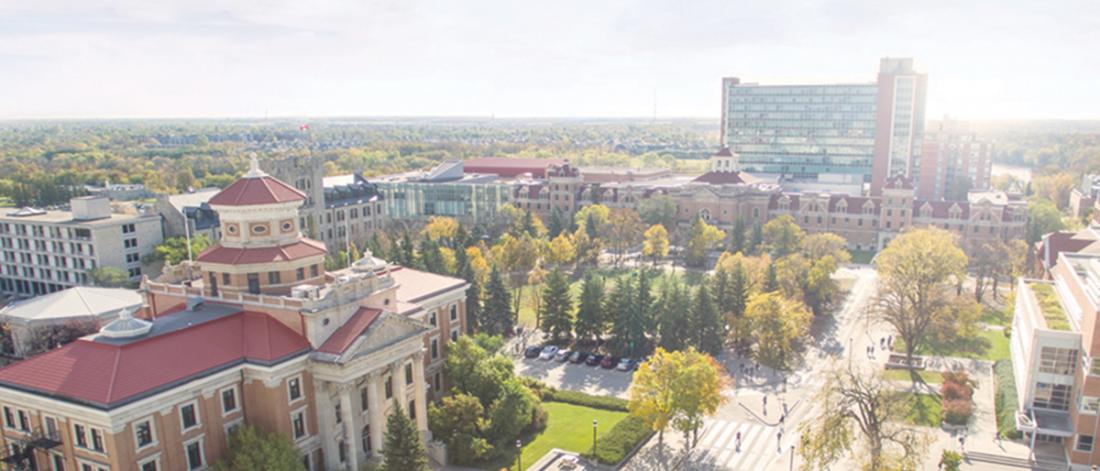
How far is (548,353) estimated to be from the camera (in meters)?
62.6

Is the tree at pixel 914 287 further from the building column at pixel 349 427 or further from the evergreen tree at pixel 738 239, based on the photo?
the building column at pixel 349 427

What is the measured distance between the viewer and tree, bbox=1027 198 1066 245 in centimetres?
9388

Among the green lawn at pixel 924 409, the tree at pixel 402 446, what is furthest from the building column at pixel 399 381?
the green lawn at pixel 924 409

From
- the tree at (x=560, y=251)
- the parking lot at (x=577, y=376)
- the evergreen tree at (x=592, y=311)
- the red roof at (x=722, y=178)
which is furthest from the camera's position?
the red roof at (x=722, y=178)

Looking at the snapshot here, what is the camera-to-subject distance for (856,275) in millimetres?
91250

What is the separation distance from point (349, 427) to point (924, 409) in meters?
38.7

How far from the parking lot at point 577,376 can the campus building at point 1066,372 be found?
26.0m

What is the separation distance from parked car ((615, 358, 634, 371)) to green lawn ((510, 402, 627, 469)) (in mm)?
8386

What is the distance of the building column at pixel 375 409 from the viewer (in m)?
39.9

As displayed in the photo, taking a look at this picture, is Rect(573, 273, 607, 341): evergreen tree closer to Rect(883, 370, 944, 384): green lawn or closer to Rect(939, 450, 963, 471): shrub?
Rect(883, 370, 944, 384): green lawn

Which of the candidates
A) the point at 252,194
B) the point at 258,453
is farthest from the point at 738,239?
the point at 258,453

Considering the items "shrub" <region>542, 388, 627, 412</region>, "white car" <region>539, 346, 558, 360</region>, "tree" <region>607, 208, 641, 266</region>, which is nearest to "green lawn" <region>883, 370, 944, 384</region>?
"shrub" <region>542, 388, 627, 412</region>

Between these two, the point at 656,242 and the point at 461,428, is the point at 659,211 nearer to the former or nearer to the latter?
the point at 656,242

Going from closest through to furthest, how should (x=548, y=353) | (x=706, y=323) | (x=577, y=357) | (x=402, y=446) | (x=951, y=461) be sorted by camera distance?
(x=402, y=446) → (x=951, y=461) → (x=706, y=323) → (x=577, y=357) → (x=548, y=353)
